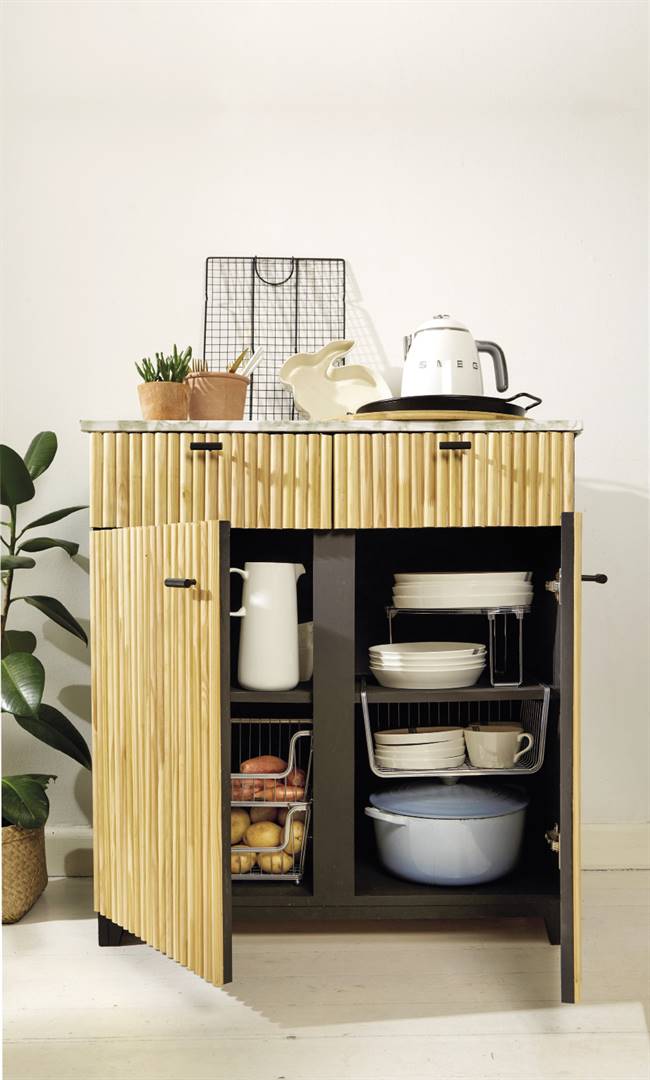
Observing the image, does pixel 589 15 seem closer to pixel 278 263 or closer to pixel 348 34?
pixel 348 34

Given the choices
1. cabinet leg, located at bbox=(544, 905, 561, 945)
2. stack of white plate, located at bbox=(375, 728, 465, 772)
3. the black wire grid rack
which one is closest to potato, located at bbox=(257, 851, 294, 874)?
stack of white plate, located at bbox=(375, 728, 465, 772)

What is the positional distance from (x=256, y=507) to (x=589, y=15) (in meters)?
1.51

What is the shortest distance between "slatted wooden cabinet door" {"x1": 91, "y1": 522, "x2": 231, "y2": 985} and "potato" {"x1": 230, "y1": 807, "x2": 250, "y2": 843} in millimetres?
233

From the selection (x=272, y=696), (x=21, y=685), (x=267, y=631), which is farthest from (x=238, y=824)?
(x=21, y=685)

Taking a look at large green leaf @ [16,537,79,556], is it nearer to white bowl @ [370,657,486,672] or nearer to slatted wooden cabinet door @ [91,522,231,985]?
slatted wooden cabinet door @ [91,522,231,985]

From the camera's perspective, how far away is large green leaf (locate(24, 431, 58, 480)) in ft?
5.71

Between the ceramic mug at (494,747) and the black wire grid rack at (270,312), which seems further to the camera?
the black wire grid rack at (270,312)

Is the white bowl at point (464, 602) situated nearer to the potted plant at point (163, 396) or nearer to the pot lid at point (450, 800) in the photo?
the pot lid at point (450, 800)

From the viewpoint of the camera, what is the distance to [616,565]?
199cm

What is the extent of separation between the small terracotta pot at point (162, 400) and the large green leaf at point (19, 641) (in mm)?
588

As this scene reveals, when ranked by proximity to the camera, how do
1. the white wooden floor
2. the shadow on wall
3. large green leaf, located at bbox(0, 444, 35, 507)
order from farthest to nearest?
the shadow on wall → large green leaf, located at bbox(0, 444, 35, 507) → the white wooden floor

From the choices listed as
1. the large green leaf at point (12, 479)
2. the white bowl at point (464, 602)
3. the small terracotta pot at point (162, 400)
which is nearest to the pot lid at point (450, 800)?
the white bowl at point (464, 602)

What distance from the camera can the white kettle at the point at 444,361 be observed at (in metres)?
1.65

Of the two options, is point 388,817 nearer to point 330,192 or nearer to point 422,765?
point 422,765
